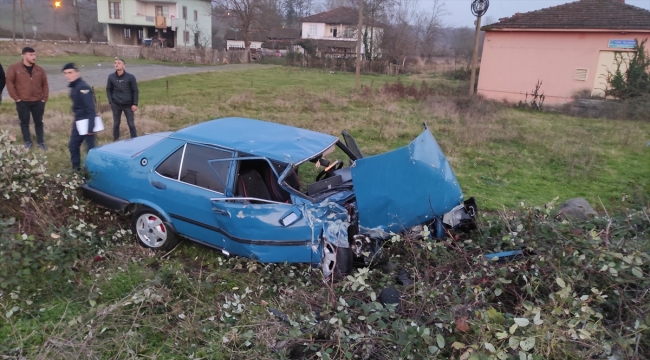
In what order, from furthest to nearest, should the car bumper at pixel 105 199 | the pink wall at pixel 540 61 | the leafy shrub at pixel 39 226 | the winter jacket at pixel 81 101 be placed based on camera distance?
the pink wall at pixel 540 61
the winter jacket at pixel 81 101
the car bumper at pixel 105 199
the leafy shrub at pixel 39 226

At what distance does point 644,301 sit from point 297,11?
3416 inches

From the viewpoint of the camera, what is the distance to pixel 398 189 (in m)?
4.39

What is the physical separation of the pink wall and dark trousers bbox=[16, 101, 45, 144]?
20.1 m

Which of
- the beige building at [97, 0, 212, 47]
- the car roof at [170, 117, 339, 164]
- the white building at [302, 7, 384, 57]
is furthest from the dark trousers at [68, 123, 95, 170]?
the beige building at [97, 0, 212, 47]

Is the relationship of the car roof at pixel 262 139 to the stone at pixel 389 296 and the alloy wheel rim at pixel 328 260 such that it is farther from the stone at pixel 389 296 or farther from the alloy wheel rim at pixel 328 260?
the stone at pixel 389 296

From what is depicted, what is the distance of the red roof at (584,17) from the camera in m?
19.4

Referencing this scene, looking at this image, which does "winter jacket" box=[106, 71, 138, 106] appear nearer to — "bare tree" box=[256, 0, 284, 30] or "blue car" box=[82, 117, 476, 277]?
"blue car" box=[82, 117, 476, 277]

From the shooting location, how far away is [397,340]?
3121 mm

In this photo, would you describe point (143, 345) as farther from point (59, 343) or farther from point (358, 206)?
point (358, 206)

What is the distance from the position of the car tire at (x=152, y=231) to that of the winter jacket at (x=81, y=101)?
229 centimetres

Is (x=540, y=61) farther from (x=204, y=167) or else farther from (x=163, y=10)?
(x=163, y=10)

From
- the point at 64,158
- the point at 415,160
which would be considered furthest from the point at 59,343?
the point at 64,158

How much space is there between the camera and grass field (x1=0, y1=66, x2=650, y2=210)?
837 centimetres

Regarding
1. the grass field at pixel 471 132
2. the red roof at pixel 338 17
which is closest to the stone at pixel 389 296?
the grass field at pixel 471 132
